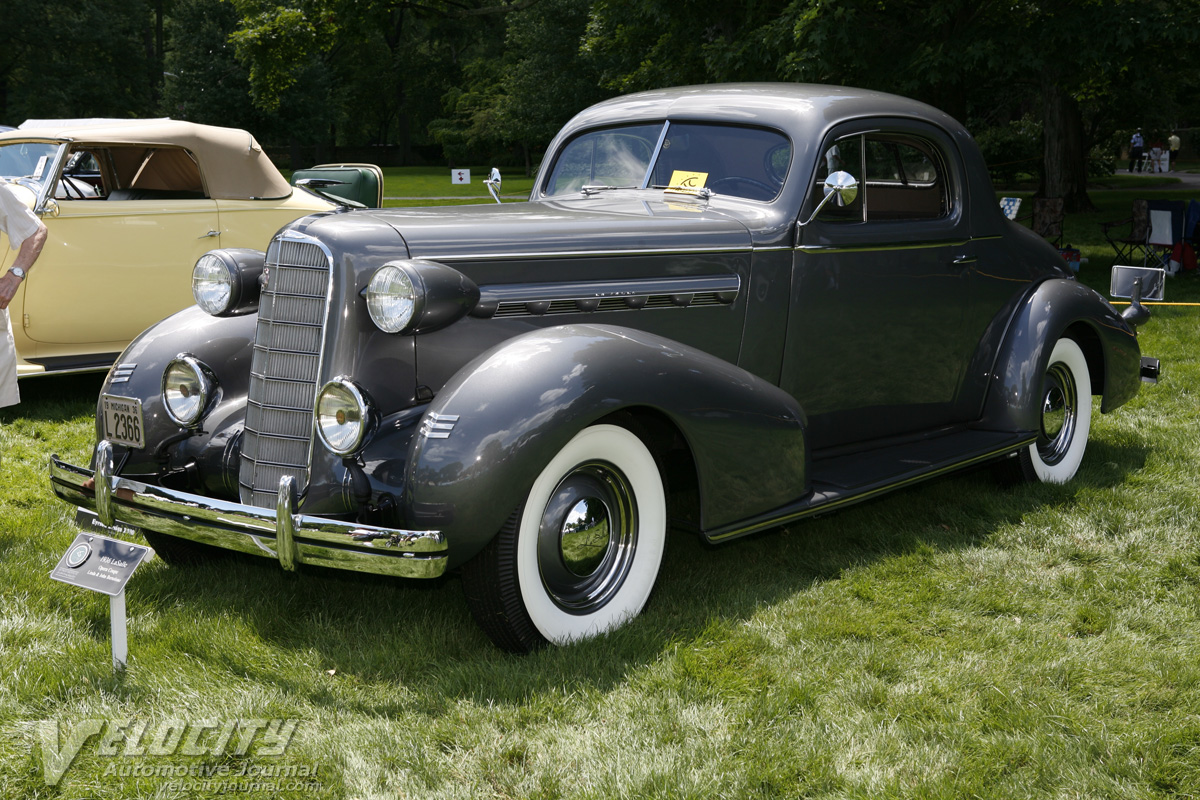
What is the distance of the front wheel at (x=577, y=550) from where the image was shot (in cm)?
320

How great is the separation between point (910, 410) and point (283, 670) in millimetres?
3084

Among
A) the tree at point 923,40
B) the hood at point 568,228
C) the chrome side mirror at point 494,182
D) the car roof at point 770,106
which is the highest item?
the tree at point 923,40

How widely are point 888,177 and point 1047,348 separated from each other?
1.16 meters

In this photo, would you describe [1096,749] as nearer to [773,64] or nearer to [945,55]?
[945,55]

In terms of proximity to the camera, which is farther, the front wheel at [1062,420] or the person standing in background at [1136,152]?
the person standing in background at [1136,152]

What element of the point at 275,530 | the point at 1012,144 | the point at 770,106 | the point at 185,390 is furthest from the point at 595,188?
the point at 1012,144

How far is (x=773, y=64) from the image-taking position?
41.0 ft

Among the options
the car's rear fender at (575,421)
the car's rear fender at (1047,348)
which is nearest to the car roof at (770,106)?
the car's rear fender at (1047,348)

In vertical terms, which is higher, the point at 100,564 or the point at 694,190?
the point at 694,190

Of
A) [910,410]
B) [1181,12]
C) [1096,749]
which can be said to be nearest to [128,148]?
[910,410]

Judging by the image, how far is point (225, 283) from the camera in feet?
12.7

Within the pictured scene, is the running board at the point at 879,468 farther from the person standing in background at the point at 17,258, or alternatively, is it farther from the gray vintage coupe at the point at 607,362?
the person standing in background at the point at 17,258

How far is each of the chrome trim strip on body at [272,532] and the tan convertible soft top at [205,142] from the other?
15.3 ft

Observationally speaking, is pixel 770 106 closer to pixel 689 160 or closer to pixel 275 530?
pixel 689 160
